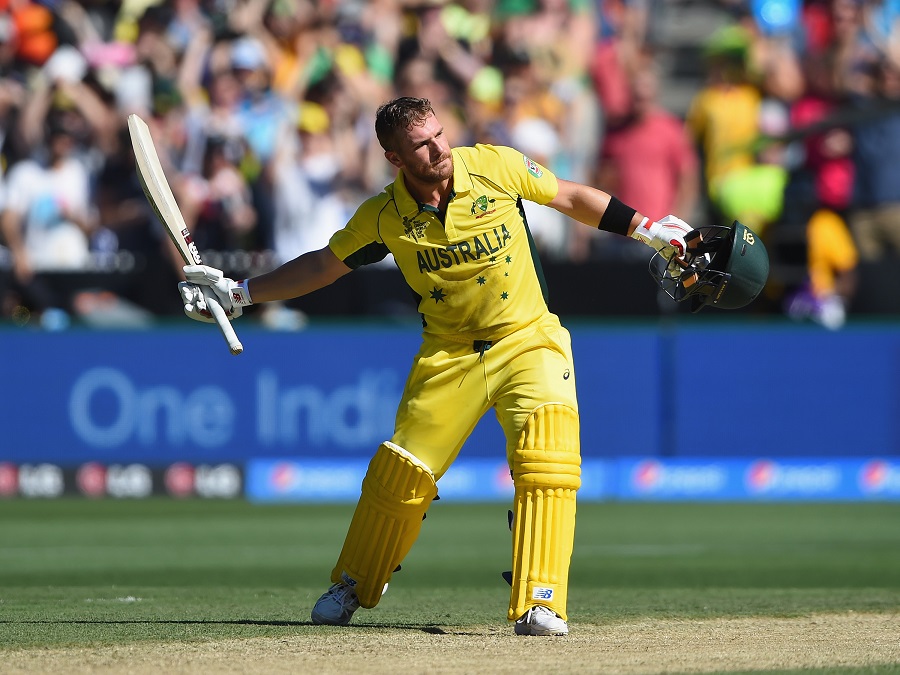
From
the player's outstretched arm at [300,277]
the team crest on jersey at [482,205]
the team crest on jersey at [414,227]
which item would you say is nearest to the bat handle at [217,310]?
the player's outstretched arm at [300,277]

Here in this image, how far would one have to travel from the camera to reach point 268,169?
1434 centimetres

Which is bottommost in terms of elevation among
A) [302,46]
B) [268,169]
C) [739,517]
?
[739,517]

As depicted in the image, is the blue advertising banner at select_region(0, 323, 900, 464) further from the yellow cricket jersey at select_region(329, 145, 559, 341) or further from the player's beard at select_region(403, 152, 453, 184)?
the player's beard at select_region(403, 152, 453, 184)

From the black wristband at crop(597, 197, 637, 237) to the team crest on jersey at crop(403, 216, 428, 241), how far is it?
732 mm

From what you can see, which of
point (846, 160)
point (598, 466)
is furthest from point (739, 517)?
point (846, 160)

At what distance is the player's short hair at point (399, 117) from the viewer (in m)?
6.04

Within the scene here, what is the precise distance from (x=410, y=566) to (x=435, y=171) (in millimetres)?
3921

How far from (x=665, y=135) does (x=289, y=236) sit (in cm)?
358

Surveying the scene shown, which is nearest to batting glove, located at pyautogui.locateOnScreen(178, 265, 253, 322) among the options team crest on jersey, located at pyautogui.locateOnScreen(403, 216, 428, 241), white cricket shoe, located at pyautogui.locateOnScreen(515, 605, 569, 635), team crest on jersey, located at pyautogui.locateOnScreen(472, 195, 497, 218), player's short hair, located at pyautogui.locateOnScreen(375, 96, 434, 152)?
team crest on jersey, located at pyautogui.locateOnScreen(403, 216, 428, 241)

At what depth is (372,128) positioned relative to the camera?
14883 mm

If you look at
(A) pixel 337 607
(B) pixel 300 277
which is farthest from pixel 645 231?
(A) pixel 337 607

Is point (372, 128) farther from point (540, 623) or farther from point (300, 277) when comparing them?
point (540, 623)

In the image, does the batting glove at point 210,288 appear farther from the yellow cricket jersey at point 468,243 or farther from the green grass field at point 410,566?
the green grass field at point 410,566

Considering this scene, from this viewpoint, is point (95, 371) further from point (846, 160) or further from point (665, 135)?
point (846, 160)
